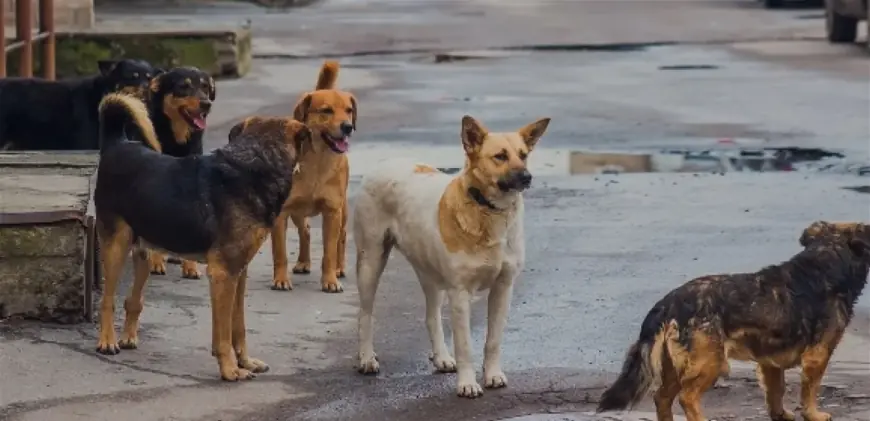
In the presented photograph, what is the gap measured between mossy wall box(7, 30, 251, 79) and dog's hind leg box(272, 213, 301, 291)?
1043cm

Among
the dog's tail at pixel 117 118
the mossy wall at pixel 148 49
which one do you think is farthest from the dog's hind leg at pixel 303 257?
the mossy wall at pixel 148 49

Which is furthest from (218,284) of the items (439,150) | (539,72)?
(539,72)

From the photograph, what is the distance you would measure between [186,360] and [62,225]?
924 millimetres

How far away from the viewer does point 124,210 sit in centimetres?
737

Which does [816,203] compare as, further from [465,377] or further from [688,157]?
[465,377]

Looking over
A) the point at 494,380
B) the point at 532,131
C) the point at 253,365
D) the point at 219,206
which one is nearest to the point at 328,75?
the point at 219,206

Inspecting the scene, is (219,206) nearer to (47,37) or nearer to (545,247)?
(545,247)

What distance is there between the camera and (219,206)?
711 cm

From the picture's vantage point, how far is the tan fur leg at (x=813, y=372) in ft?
20.2

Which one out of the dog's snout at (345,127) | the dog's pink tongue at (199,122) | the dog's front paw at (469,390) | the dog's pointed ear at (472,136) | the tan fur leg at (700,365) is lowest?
the dog's front paw at (469,390)

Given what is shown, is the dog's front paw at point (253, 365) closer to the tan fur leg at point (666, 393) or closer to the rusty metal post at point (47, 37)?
the tan fur leg at point (666, 393)

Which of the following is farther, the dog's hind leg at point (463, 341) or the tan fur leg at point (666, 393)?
the dog's hind leg at point (463, 341)

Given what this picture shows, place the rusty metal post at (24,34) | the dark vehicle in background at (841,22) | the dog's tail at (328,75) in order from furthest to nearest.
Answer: the dark vehicle in background at (841,22)
the rusty metal post at (24,34)
the dog's tail at (328,75)

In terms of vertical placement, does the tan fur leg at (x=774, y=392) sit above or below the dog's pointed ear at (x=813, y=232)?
below
